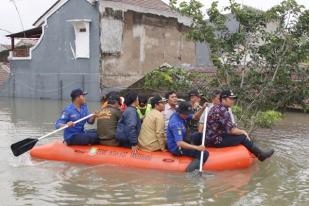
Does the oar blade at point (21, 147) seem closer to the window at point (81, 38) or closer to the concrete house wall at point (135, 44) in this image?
the concrete house wall at point (135, 44)

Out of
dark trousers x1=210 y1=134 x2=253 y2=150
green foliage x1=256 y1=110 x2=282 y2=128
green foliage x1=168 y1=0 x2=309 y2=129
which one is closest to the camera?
dark trousers x1=210 y1=134 x2=253 y2=150

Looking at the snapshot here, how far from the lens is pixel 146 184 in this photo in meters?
7.63

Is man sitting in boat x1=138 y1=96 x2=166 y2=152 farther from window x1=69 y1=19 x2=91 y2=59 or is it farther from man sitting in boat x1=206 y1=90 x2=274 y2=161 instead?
window x1=69 y1=19 x2=91 y2=59

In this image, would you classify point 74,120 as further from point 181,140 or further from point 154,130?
point 181,140

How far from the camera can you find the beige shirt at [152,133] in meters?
8.60

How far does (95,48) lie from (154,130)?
1528 centimetres

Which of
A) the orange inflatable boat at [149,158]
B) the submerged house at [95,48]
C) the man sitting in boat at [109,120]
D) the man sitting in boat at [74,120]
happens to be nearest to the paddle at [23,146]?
the man sitting in boat at [74,120]

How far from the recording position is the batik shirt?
8.46 metres

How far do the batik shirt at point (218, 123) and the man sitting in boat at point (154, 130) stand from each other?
82 centimetres

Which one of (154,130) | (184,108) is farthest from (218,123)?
(154,130)

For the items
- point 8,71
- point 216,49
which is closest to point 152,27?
point 8,71

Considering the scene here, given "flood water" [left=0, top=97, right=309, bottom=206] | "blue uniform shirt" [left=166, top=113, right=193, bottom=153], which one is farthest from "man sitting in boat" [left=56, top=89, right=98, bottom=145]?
"blue uniform shirt" [left=166, top=113, right=193, bottom=153]

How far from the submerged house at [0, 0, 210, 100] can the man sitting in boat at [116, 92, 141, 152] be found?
14.7 meters

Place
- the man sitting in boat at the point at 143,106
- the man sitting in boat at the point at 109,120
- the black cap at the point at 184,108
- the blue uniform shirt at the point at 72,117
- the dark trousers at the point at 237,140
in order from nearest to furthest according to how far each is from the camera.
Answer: the black cap at the point at 184,108
the dark trousers at the point at 237,140
the man sitting in boat at the point at 109,120
the blue uniform shirt at the point at 72,117
the man sitting in boat at the point at 143,106
